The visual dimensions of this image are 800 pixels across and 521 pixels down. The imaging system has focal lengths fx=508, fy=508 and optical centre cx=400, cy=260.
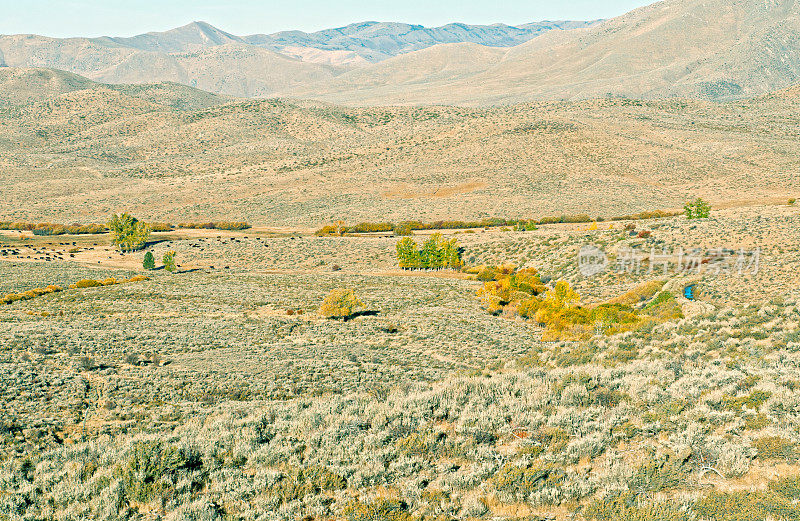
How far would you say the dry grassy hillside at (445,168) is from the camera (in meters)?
93.3

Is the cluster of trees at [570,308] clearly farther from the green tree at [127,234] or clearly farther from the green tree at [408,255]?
the green tree at [127,234]

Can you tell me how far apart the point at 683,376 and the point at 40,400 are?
19.5 meters

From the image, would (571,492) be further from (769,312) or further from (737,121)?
(737,121)

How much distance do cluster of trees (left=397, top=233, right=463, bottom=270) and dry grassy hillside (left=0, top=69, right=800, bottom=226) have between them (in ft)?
101

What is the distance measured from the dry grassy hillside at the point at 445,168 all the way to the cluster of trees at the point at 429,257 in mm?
30712

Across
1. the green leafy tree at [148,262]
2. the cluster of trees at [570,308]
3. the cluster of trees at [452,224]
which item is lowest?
the cluster of trees at [570,308]

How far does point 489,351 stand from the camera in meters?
23.5

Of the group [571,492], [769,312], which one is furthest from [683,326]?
[571,492]

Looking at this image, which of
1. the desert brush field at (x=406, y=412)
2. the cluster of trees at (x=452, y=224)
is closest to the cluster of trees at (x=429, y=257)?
the cluster of trees at (x=452, y=224)

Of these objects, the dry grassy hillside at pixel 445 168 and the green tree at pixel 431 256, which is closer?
the green tree at pixel 431 256

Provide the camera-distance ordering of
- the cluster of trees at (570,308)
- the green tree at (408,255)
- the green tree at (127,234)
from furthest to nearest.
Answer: the green tree at (127,234), the green tree at (408,255), the cluster of trees at (570,308)

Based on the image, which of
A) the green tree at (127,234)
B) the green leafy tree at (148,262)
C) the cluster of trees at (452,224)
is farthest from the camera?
the cluster of trees at (452,224)

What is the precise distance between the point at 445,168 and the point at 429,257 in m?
61.2

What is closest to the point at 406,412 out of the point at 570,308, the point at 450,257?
the point at 570,308
